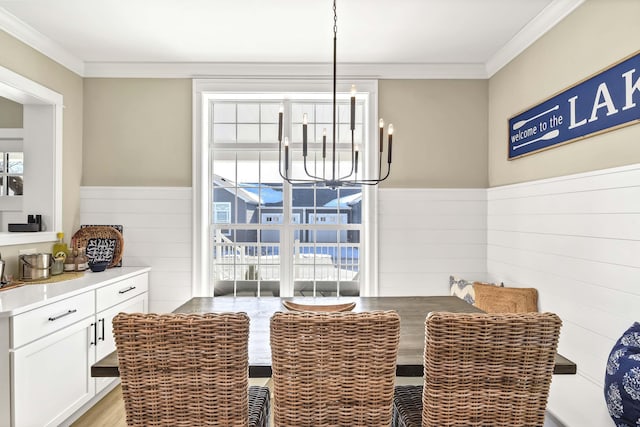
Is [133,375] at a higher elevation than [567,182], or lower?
lower

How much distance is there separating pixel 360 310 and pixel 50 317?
5.66 feet

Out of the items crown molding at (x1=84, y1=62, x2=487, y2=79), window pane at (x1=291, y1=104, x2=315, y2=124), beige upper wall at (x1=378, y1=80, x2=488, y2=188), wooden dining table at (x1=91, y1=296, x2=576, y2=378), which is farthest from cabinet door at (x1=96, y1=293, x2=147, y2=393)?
beige upper wall at (x1=378, y1=80, x2=488, y2=188)

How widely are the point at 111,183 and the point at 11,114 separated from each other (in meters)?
0.89

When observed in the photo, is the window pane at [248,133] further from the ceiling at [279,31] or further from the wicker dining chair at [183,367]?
the wicker dining chair at [183,367]

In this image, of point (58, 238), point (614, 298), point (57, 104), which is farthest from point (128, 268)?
point (614, 298)

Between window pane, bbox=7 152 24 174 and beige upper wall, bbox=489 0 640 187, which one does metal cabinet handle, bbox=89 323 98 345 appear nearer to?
window pane, bbox=7 152 24 174

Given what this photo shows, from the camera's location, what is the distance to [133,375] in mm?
1340

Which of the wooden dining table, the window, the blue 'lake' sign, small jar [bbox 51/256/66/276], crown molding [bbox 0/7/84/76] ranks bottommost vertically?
the wooden dining table

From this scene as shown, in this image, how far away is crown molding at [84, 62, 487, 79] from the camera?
135 inches

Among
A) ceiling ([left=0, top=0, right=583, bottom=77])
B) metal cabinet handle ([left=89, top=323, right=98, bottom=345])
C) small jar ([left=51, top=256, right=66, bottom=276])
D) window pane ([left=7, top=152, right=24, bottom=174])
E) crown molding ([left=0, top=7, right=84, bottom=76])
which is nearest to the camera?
ceiling ([left=0, top=0, right=583, bottom=77])

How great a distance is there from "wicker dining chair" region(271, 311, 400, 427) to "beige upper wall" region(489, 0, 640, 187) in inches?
59.8

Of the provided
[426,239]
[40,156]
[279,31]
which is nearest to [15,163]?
[40,156]

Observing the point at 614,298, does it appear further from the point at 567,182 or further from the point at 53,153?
the point at 53,153

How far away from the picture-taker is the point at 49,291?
2.44 m
